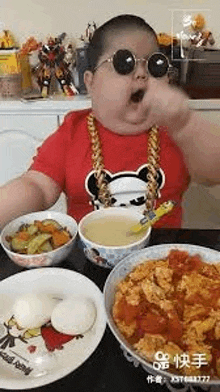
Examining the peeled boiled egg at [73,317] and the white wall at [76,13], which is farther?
the white wall at [76,13]

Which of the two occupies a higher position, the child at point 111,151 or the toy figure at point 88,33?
the toy figure at point 88,33

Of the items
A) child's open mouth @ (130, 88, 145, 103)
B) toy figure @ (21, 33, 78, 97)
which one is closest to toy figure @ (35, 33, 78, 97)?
toy figure @ (21, 33, 78, 97)

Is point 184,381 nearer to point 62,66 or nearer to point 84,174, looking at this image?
point 84,174

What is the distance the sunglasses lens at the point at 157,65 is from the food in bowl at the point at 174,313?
0.60 feet

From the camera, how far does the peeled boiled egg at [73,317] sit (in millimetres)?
289

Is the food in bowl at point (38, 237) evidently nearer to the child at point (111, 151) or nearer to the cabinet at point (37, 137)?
the child at point (111, 151)

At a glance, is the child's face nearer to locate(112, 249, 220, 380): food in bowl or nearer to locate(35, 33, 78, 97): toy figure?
locate(112, 249, 220, 380): food in bowl

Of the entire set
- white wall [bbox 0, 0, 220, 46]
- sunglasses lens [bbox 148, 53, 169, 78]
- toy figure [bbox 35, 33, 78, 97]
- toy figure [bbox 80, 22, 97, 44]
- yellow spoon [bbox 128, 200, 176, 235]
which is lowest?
yellow spoon [bbox 128, 200, 176, 235]

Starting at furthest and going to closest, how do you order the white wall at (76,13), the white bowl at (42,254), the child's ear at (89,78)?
the white wall at (76,13), the child's ear at (89,78), the white bowl at (42,254)

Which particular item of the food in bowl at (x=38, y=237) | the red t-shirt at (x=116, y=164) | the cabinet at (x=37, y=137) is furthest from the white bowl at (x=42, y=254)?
the cabinet at (x=37, y=137)

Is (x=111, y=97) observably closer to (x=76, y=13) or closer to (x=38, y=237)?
(x=38, y=237)

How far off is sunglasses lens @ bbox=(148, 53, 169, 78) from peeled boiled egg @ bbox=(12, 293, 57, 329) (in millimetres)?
236

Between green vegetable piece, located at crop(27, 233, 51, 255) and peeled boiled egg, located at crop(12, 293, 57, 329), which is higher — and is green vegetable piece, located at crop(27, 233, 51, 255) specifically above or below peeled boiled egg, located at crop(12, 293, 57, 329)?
above

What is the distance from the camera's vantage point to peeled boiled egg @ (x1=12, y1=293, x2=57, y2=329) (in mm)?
294
